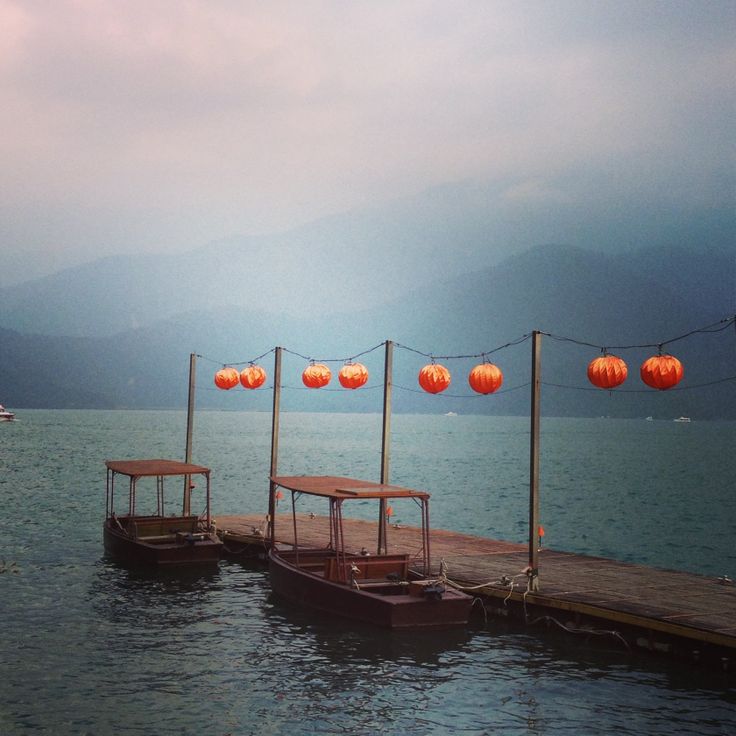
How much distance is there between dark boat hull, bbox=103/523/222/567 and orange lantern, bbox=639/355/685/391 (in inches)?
533

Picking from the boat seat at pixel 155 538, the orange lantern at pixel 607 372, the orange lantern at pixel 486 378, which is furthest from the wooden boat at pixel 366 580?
the boat seat at pixel 155 538

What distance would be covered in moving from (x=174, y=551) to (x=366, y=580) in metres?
8.06

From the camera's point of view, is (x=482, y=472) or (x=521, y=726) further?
(x=482, y=472)

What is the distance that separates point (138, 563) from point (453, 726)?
50.4 feet

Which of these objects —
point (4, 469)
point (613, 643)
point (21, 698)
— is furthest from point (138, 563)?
point (4, 469)

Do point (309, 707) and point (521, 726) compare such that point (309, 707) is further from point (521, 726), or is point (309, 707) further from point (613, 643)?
point (613, 643)

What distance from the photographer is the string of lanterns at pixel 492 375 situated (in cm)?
2080

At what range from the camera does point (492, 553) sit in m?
25.4

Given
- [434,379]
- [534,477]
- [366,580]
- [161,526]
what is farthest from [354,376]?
[534,477]

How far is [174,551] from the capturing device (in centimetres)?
2705

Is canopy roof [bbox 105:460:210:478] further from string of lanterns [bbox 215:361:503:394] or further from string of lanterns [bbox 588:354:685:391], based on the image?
string of lanterns [bbox 588:354:685:391]

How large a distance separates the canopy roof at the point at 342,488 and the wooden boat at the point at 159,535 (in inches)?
176

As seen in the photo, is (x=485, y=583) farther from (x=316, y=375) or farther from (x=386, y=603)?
(x=316, y=375)

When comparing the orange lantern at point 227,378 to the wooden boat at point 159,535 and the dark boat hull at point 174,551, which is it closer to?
the wooden boat at point 159,535
